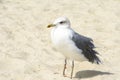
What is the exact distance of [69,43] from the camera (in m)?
7.22

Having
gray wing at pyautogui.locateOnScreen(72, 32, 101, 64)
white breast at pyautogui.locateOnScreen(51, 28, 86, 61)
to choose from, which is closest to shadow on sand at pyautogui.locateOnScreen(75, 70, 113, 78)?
gray wing at pyautogui.locateOnScreen(72, 32, 101, 64)

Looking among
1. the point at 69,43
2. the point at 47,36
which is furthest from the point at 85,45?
the point at 47,36

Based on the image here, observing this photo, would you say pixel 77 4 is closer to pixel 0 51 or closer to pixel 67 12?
pixel 67 12

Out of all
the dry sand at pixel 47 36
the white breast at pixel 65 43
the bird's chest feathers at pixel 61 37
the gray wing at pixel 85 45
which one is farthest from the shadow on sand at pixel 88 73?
the bird's chest feathers at pixel 61 37

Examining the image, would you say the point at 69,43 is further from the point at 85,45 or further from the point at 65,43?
the point at 85,45

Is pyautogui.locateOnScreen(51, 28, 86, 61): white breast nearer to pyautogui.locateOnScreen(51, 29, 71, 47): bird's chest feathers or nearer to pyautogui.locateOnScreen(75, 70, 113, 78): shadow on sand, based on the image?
pyautogui.locateOnScreen(51, 29, 71, 47): bird's chest feathers

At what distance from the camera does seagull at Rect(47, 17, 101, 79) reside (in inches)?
283

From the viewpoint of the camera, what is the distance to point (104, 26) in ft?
32.9

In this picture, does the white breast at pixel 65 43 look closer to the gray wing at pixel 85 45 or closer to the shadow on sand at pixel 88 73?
the gray wing at pixel 85 45

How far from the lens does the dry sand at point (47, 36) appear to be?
24.9ft

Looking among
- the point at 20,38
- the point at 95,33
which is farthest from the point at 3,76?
the point at 95,33

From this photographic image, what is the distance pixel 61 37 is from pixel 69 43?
0.17m

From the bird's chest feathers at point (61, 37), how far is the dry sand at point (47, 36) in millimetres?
623

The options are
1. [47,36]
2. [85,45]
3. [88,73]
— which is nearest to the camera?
[85,45]
